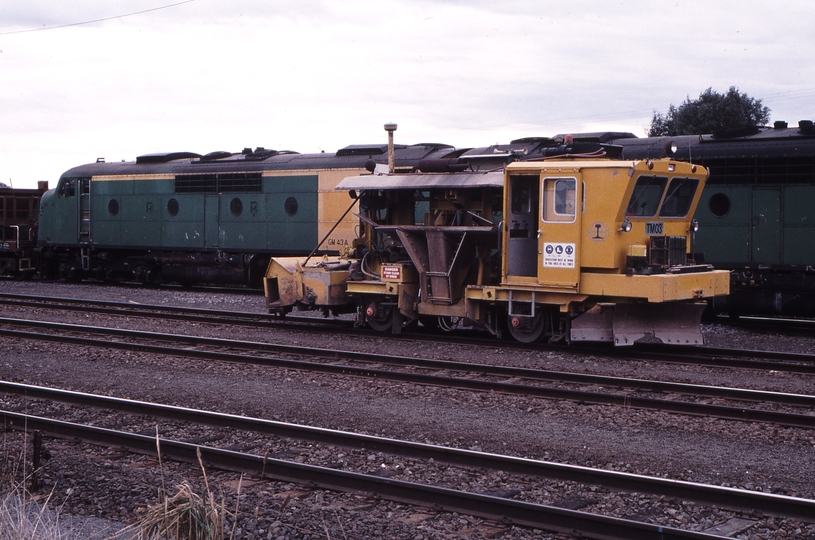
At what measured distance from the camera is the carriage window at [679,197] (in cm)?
1278

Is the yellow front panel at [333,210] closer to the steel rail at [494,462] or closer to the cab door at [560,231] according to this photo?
the cab door at [560,231]

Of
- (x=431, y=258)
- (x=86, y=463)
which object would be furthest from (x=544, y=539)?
(x=431, y=258)

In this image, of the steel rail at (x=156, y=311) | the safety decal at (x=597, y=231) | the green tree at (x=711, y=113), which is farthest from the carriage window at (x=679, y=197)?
the green tree at (x=711, y=113)

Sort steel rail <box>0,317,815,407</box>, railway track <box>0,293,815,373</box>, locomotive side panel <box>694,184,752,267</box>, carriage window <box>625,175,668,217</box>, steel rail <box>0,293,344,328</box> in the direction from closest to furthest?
steel rail <box>0,317,815,407</box> < railway track <box>0,293,815,373</box> < carriage window <box>625,175,668,217</box> < locomotive side panel <box>694,184,752,267</box> < steel rail <box>0,293,344,328</box>

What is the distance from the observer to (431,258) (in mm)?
13703

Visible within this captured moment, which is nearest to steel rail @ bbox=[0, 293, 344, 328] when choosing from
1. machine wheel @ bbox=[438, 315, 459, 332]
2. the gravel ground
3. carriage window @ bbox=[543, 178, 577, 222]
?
machine wheel @ bbox=[438, 315, 459, 332]

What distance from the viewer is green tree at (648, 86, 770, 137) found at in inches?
2185

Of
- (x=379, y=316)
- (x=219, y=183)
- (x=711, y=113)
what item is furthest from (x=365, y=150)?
(x=711, y=113)

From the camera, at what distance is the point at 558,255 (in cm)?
1244

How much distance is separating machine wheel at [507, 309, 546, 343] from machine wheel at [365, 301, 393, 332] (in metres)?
2.24

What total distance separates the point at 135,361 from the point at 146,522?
26.3ft

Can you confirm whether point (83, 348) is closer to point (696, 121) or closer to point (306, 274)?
point (306, 274)

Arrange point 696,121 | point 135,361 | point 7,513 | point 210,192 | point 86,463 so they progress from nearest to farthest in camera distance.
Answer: point 7,513, point 86,463, point 135,361, point 210,192, point 696,121

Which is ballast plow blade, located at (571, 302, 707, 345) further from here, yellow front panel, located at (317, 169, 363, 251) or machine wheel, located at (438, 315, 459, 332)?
yellow front panel, located at (317, 169, 363, 251)
